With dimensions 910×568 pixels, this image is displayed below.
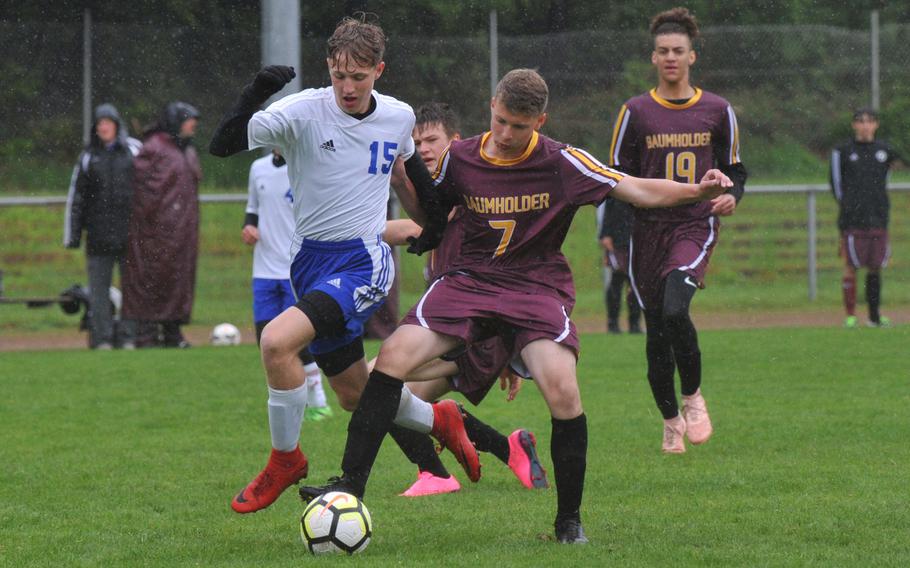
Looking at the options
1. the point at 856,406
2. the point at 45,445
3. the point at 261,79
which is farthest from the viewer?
the point at 856,406

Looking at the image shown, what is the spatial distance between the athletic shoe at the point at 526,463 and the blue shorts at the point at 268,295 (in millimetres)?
3105

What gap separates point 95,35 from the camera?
15695 millimetres

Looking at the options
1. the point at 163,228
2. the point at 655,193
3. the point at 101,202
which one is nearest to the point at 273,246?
the point at 655,193

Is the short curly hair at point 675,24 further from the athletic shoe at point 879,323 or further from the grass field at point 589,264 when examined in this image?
the grass field at point 589,264

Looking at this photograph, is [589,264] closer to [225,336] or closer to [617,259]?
[617,259]

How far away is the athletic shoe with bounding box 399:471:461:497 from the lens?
6086 mm

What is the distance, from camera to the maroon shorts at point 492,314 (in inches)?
201

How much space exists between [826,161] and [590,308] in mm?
3673

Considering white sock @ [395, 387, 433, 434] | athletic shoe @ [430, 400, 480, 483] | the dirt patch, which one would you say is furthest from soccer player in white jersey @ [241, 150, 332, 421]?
the dirt patch

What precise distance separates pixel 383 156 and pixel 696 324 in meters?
10.5

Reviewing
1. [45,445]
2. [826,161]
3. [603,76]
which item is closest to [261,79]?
[45,445]

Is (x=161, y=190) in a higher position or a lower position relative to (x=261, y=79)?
lower

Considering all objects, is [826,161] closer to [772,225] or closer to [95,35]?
[772,225]

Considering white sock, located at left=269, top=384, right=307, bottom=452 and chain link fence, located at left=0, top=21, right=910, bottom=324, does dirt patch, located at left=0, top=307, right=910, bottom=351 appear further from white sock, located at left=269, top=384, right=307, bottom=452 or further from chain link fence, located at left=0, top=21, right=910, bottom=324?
white sock, located at left=269, top=384, right=307, bottom=452
